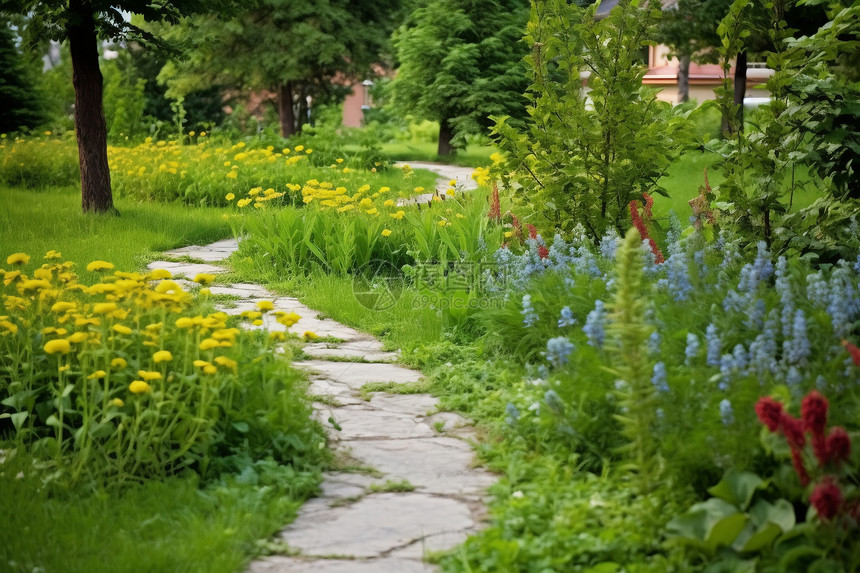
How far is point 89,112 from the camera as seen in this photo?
32.4 feet

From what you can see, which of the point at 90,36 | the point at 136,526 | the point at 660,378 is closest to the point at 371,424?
the point at 136,526

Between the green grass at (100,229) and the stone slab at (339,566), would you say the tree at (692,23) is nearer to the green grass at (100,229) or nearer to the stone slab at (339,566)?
the green grass at (100,229)

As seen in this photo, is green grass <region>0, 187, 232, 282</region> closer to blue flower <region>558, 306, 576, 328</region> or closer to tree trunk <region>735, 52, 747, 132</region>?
blue flower <region>558, 306, 576, 328</region>

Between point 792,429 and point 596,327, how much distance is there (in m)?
1.31

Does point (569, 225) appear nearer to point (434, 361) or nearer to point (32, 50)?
point (434, 361)

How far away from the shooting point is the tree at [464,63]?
18.0 m

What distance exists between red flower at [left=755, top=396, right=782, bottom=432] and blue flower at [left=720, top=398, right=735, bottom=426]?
33cm

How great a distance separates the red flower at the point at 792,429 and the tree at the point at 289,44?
17.8 meters

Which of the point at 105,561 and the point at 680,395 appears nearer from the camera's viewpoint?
the point at 105,561

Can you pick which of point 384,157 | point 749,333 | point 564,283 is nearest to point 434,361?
point 564,283

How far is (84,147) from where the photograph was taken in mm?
10000

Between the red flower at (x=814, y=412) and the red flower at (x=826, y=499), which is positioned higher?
the red flower at (x=814, y=412)

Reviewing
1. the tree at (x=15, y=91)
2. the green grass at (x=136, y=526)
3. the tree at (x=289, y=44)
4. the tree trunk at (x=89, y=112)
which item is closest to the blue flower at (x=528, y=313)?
the green grass at (x=136, y=526)

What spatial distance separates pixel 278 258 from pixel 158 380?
4.12 metres
